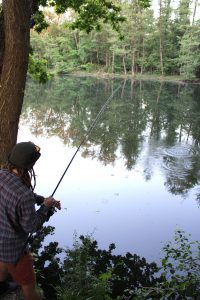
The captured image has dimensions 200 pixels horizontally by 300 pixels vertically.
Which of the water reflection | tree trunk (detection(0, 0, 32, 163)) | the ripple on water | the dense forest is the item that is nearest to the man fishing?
tree trunk (detection(0, 0, 32, 163))

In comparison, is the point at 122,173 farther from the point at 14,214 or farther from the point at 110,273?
the point at 14,214

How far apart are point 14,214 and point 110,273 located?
2.63m

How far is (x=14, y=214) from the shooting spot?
8.25 ft

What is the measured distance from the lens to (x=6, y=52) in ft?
13.2

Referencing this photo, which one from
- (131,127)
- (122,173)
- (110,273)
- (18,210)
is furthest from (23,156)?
(131,127)

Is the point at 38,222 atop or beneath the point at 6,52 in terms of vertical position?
beneath

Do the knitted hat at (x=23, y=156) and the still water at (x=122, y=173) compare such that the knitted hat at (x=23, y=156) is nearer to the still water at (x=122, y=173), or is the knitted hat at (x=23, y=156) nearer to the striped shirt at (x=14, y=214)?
the striped shirt at (x=14, y=214)

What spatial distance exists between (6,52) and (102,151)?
401 inches

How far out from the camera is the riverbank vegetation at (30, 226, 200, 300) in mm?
4277

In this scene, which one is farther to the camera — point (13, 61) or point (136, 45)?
point (136, 45)

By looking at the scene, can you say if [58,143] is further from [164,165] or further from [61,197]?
[61,197]

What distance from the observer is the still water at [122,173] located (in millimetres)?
7812

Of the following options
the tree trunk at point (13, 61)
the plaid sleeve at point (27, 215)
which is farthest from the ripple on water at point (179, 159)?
the plaid sleeve at point (27, 215)

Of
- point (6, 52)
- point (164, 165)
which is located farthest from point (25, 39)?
point (164, 165)
